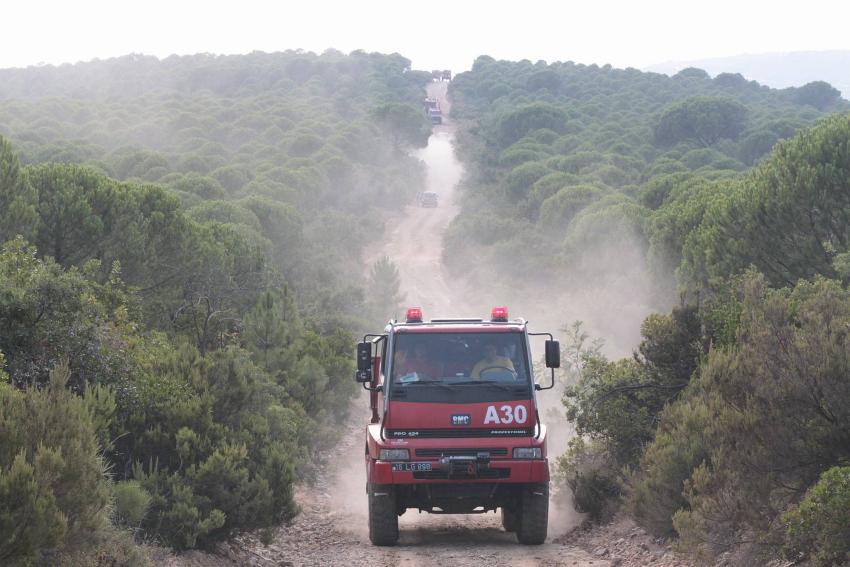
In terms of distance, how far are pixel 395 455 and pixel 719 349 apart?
415 cm

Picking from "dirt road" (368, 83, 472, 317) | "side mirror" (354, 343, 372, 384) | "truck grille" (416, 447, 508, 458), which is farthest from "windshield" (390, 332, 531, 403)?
"dirt road" (368, 83, 472, 317)

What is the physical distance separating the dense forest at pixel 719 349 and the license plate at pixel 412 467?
2.54 meters

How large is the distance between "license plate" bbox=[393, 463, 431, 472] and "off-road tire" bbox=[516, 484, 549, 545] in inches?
51.7

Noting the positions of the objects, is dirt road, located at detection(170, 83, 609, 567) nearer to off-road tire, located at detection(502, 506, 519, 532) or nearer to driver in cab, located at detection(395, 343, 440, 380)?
off-road tire, located at detection(502, 506, 519, 532)

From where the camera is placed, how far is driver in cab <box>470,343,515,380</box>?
11656 millimetres

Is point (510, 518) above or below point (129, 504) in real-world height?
below

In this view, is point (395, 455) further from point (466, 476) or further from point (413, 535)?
point (413, 535)

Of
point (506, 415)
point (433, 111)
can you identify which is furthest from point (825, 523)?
point (433, 111)

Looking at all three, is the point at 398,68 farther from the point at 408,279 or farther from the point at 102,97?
the point at 408,279

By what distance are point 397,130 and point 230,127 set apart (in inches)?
689

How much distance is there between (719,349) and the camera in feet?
37.9

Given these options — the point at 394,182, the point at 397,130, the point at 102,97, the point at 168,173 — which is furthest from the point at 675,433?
the point at 102,97

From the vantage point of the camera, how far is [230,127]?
250 feet

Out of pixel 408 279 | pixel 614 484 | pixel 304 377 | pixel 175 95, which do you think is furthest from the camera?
pixel 175 95
